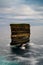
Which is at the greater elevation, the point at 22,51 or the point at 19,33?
the point at 19,33

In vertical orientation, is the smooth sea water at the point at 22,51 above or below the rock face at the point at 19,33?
below

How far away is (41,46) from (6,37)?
0.64 meters

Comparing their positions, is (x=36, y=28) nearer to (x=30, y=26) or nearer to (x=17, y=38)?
(x=30, y=26)

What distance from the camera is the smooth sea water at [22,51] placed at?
8.69 ft

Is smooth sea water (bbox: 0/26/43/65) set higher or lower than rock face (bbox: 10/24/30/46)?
lower

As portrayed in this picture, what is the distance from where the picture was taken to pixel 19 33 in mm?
2859

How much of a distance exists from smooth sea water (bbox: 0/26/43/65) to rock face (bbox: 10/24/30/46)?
0.08 meters

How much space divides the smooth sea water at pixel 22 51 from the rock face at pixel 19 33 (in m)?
0.08

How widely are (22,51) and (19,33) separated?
310 mm

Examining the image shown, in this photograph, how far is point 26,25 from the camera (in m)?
2.82

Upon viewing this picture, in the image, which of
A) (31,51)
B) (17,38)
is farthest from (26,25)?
(31,51)

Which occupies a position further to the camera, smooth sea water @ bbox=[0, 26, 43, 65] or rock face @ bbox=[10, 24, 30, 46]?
rock face @ bbox=[10, 24, 30, 46]

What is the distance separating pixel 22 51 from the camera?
2844mm

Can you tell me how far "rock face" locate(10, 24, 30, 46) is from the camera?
2816 millimetres
